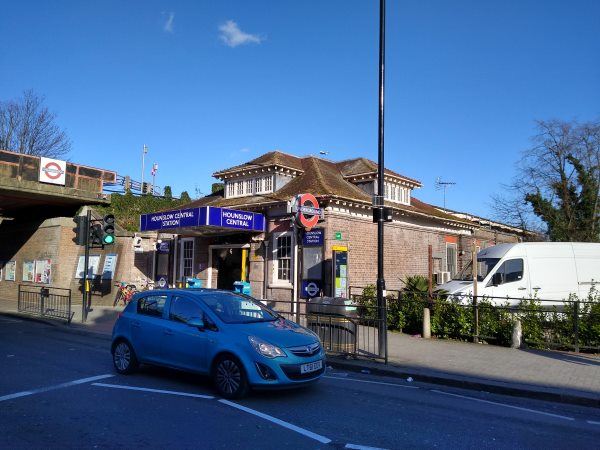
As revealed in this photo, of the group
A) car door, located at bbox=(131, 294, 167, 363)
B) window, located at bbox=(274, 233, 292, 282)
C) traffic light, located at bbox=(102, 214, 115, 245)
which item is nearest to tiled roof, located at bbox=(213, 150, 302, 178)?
window, located at bbox=(274, 233, 292, 282)

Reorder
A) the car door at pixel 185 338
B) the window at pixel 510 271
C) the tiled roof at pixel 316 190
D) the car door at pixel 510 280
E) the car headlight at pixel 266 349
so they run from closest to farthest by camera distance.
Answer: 1. the car headlight at pixel 266 349
2. the car door at pixel 185 338
3. the car door at pixel 510 280
4. the window at pixel 510 271
5. the tiled roof at pixel 316 190

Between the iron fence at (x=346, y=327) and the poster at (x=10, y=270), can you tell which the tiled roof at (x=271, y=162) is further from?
the poster at (x=10, y=270)

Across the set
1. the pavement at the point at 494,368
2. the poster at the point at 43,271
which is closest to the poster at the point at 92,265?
the poster at the point at 43,271

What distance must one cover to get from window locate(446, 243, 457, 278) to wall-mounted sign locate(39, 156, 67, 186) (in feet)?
58.5

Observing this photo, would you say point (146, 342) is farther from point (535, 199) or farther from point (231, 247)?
point (535, 199)

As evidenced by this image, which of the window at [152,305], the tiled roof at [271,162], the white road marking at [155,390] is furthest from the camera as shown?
the tiled roof at [271,162]

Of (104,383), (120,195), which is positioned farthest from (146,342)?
(120,195)

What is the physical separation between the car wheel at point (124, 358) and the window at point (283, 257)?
9.64 m

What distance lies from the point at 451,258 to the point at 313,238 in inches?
365

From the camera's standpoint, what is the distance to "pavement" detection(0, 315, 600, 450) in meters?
5.33

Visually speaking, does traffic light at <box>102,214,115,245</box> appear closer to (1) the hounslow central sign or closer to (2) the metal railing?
(2) the metal railing

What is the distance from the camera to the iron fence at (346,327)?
10.3 metres

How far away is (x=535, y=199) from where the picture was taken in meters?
26.9

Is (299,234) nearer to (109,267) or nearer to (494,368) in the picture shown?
(494,368)
